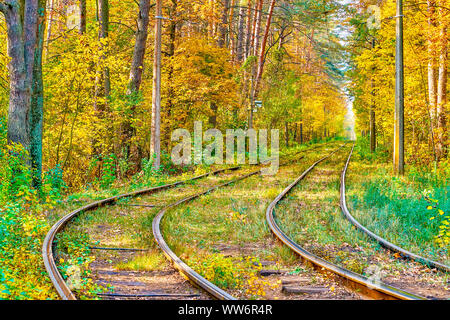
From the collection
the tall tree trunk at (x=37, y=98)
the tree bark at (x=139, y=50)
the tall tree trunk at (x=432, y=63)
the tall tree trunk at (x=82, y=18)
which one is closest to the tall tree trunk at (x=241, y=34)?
the tree bark at (x=139, y=50)

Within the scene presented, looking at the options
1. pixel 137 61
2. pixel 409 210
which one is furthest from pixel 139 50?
pixel 409 210

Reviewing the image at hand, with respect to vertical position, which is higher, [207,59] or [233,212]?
[207,59]

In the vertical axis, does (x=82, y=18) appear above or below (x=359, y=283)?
above

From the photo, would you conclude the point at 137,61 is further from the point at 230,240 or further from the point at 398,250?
the point at 398,250

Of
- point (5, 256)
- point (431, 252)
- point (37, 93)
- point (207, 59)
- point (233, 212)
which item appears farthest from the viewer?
point (207, 59)

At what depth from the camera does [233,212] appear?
8.88 m

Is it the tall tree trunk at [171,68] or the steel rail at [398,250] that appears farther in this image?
the tall tree trunk at [171,68]

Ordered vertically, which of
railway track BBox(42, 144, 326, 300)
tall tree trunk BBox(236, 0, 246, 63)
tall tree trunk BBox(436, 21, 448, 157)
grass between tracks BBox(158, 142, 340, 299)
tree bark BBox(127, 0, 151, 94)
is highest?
tall tree trunk BBox(236, 0, 246, 63)

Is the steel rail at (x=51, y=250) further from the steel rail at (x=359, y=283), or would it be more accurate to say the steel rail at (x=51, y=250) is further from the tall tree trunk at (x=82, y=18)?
the tall tree trunk at (x=82, y=18)

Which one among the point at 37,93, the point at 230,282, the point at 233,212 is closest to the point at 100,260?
the point at 230,282

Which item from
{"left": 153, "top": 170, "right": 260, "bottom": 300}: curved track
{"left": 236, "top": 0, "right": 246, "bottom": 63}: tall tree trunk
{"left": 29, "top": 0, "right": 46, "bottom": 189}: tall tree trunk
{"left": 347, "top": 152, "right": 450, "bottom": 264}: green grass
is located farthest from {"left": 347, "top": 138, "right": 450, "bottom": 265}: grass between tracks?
{"left": 236, "top": 0, "right": 246, "bottom": 63}: tall tree trunk

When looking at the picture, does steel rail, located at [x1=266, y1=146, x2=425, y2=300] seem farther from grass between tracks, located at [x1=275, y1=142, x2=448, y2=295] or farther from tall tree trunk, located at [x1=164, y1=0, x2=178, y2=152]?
tall tree trunk, located at [x1=164, y1=0, x2=178, y2=152]
